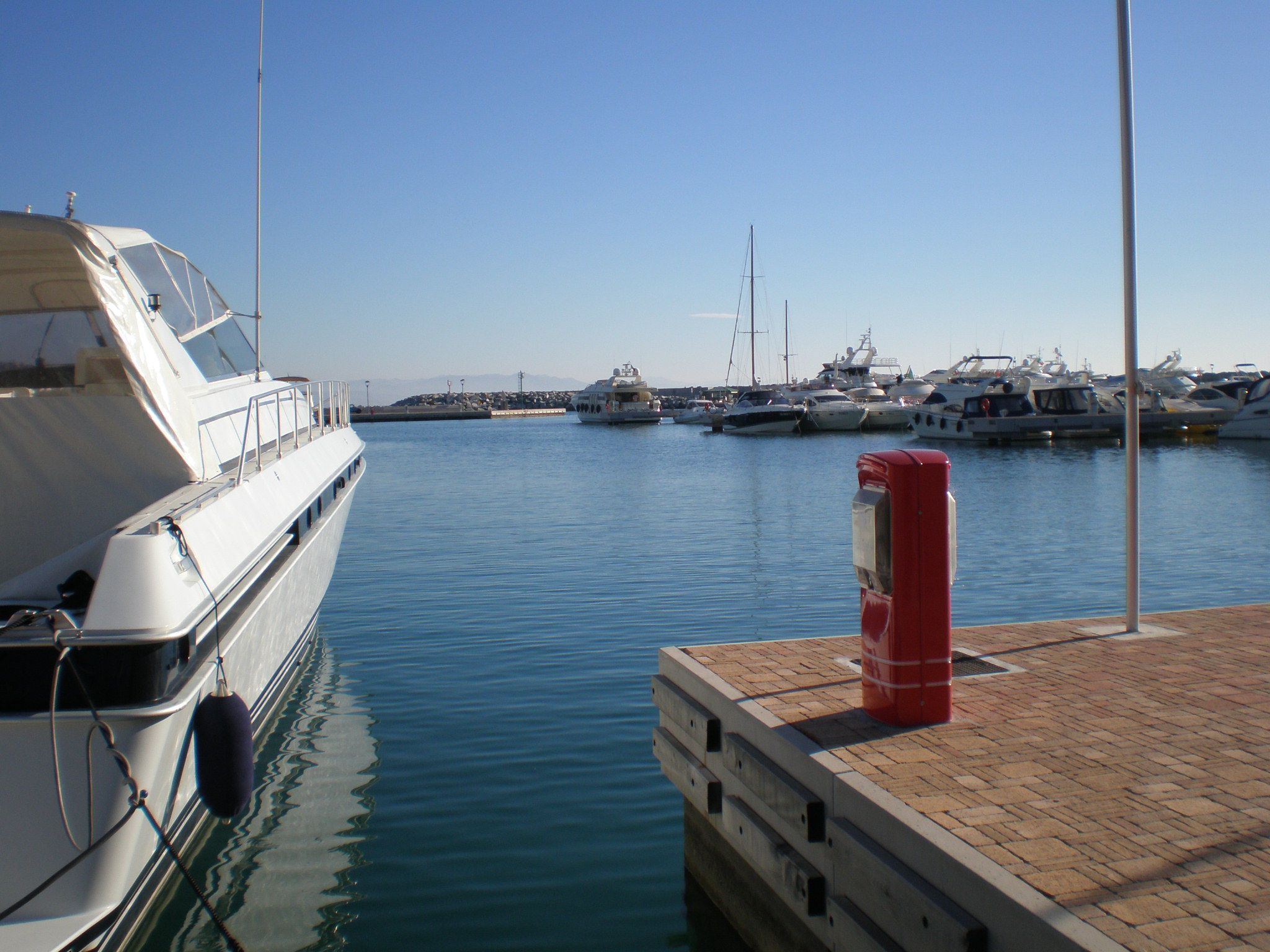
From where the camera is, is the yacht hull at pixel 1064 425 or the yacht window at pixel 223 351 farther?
the yacht hull at pixel 1064 425

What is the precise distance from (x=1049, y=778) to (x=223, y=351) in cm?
754

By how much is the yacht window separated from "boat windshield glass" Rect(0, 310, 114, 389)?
1369 mm

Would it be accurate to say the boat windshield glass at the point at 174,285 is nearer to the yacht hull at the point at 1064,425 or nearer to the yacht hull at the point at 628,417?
the yacht hull at the point at 1064,425

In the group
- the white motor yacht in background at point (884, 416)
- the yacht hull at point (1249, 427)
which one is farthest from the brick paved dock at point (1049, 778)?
the white motor yacht in background at point (884, 416)

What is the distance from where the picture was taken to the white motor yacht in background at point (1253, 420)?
134 feet

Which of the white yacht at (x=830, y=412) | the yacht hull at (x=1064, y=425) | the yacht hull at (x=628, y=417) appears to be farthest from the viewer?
the yacht hull at (x=628, y=417)

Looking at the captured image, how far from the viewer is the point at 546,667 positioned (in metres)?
9.16

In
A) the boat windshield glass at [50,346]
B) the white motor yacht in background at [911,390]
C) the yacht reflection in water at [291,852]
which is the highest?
the white motor yacht in background at [911,390]

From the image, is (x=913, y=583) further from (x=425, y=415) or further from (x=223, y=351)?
(x=425, y=415)

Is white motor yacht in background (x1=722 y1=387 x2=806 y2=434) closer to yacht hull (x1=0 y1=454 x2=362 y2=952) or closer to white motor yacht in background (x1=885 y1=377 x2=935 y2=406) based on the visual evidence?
white motor yacht in background (x1=885 y1=377 x2=935 y2=406)

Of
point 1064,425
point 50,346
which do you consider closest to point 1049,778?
point 50,346

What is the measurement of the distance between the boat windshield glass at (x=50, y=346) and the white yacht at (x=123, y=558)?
0.01 meters

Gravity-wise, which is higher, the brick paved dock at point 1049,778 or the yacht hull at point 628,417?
the yacht hull at point 628,417

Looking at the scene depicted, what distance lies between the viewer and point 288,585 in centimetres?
728
